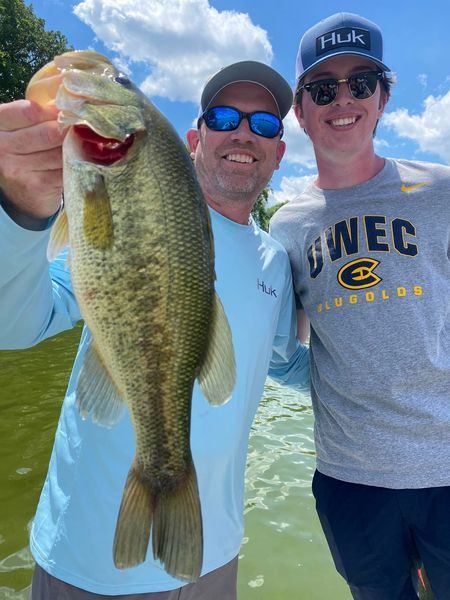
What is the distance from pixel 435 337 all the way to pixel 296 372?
3.27 feet

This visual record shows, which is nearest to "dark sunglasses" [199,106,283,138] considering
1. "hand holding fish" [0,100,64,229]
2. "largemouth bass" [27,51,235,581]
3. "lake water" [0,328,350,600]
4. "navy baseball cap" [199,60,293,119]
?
"navy baseball cap" [199,60,293,119]

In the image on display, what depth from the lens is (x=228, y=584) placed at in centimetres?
235

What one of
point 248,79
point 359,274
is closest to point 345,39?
point 248,79

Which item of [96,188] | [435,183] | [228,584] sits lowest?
[228,584]

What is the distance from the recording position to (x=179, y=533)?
1576 millimetres

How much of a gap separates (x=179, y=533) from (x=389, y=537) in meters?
1.63

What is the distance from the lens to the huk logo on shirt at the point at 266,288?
2.58 meters

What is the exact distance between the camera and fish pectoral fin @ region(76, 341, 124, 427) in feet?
5.21

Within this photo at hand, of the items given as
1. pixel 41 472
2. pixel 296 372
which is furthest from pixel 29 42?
pixel 296 372

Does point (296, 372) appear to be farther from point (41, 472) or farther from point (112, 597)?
point (41, 472)

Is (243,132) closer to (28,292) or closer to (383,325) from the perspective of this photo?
(383,325)

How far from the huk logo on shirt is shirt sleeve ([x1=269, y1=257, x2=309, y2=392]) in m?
0.22

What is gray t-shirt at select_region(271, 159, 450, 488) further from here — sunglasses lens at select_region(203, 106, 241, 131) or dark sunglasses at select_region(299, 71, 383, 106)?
sunglasses lens at select_region(203, 106, 241, 131)

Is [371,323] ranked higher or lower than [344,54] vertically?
lower
